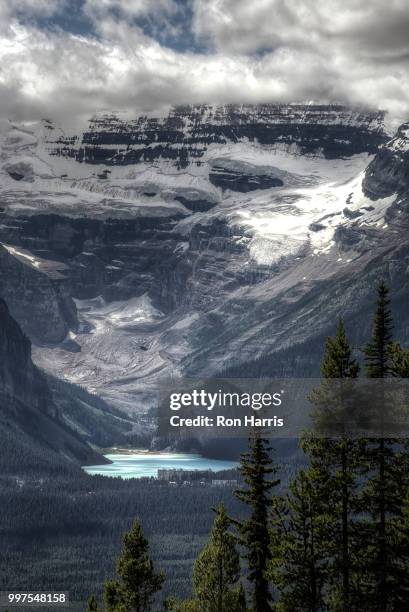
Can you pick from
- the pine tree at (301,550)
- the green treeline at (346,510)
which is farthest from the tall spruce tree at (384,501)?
the pine tree at (301,550)

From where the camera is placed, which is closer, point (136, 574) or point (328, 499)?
point (328, 499)

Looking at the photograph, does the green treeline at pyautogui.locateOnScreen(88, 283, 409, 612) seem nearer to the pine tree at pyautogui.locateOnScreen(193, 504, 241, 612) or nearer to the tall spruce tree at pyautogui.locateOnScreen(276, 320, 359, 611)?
the tall spruce tree at pyautogui.locateOnScreen(276, 320, 359, 611)

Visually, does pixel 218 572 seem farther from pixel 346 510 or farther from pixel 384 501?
pixel 384 501

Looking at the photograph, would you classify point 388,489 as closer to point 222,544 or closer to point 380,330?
point 380,330

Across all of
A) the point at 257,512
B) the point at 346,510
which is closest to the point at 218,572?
the point at 257,512

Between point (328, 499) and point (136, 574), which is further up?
point (328, 499)

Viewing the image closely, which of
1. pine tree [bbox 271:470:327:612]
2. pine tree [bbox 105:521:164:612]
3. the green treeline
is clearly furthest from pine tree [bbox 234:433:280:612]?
pine tree [bbox 105:521:164:612]

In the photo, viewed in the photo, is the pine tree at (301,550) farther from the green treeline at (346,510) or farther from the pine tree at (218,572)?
the pine tree at (218,572)
